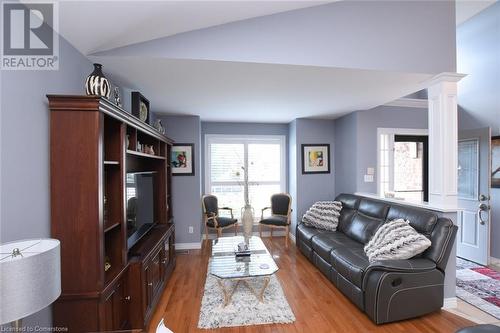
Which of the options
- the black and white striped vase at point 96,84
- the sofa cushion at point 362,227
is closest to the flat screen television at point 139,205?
the black and white striped vase at point 96,84

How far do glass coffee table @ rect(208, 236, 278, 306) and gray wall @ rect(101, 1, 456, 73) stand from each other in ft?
6.77

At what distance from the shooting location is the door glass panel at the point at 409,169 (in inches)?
161

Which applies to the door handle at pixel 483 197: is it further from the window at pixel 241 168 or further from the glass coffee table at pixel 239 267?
the glass coffee table at pixel 239 267

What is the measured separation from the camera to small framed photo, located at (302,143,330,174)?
4453 mm

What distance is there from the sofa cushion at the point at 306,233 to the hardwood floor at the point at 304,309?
0.38 meters

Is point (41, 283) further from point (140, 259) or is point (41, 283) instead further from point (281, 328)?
point (281, 328)

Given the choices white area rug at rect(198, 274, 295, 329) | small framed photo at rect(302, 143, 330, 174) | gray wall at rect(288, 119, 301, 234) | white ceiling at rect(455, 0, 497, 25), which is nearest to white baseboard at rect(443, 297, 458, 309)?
white area rug at rect(198, 274, 295, 329)

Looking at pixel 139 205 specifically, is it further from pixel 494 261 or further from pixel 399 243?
pixel 494 261

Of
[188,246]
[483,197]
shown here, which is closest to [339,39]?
[483,197]

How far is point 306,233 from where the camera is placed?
3.57m

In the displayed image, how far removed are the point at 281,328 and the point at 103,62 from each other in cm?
291

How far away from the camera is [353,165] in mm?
3920
